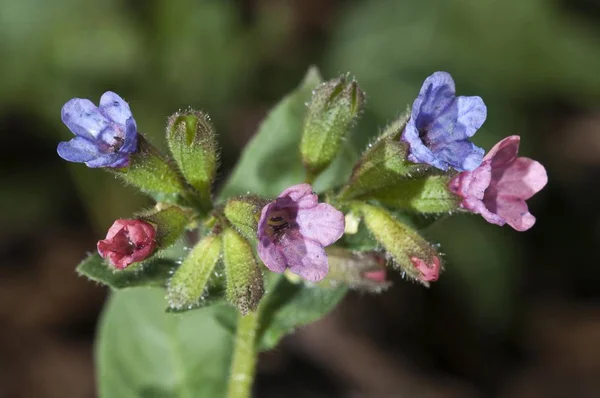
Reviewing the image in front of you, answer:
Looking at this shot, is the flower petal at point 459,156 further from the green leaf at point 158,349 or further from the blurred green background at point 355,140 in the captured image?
the blurred green background at point 355,140

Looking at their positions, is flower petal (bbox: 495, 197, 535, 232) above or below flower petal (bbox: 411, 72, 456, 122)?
below

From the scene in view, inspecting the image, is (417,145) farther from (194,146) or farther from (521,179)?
(194,146)

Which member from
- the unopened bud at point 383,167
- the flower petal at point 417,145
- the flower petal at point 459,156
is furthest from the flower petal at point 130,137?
the flower petal at point 459,156

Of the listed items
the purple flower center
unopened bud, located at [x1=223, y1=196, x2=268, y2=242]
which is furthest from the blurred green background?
the purple flower center

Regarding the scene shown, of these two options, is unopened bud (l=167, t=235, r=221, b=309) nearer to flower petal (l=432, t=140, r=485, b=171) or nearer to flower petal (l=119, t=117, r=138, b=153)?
flower petal (l=119, t=117, r=138, b=153)

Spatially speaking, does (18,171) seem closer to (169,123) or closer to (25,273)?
(25,273)

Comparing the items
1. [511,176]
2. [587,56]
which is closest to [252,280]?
[511,176]
